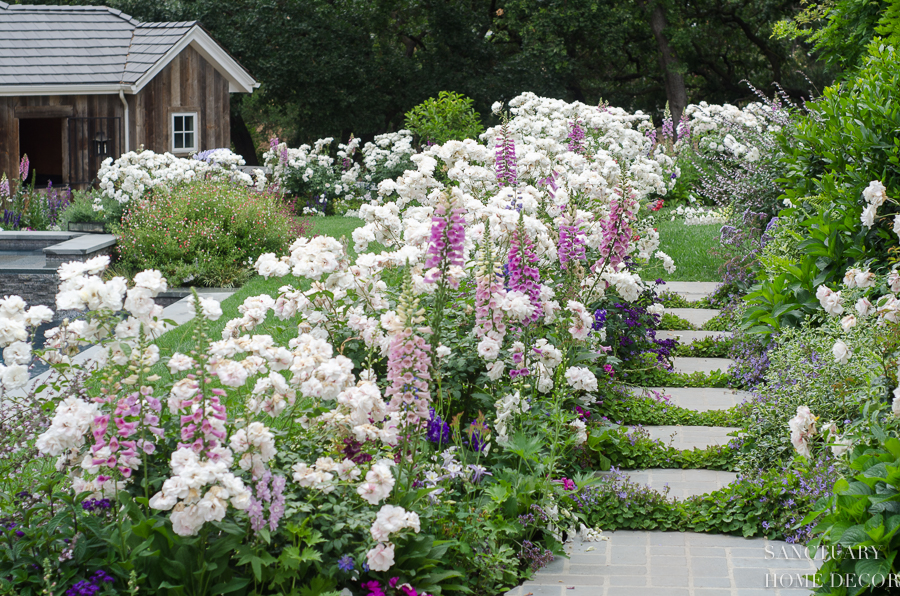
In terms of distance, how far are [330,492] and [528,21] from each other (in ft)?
79.2

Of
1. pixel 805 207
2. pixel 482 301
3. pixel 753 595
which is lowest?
pixel 753 595

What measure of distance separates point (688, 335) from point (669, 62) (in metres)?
19.1

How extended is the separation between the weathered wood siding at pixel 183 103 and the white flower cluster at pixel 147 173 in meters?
5.11

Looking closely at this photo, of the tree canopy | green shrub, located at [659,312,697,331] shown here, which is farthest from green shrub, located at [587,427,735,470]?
the tree canopy

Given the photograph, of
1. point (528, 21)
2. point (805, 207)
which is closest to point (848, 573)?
point (805, 207)

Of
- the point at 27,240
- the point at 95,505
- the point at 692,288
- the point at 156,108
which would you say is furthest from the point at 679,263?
the point at 156,108

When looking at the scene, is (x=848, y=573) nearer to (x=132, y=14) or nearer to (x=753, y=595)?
(x=753, y=595)

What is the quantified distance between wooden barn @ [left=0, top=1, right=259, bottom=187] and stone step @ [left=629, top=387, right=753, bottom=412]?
13.0 metres

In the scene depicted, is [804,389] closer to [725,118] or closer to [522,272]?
[522,272]

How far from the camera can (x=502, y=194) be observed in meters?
4.88

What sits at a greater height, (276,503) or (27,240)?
(27,240)

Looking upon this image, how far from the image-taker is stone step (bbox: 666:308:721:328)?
7.59 m

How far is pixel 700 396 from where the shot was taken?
19.1 feet

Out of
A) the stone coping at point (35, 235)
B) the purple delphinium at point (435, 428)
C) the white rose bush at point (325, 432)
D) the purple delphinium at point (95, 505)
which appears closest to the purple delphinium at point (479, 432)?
the white rose bush at point (325, 432)
